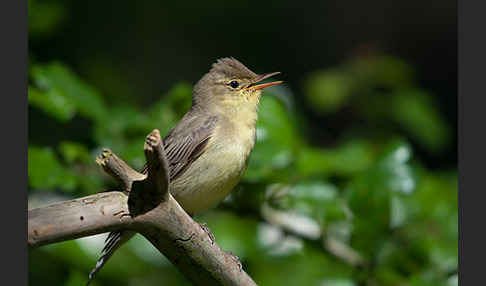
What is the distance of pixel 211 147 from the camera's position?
3.13 metres

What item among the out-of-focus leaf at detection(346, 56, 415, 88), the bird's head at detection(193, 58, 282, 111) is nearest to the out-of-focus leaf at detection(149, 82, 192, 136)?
the bird's head at detection(193, 58, 282, 111)

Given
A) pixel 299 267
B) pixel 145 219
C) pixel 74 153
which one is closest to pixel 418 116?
pixel 299 267

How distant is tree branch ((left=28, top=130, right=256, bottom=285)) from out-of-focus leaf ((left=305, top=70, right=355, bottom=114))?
2.74 meters

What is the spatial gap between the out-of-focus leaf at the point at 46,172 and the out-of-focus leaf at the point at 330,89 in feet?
7.51

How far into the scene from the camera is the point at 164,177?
2057 mm

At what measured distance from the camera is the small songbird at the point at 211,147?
3012 millimetres

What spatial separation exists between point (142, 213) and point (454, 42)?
519 centimetres

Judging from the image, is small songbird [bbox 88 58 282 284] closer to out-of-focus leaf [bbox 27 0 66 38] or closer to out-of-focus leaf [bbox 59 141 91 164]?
out-of-focus leaf [bbox 59 141 91 164]

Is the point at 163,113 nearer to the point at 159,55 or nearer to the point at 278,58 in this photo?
the point at 159,55

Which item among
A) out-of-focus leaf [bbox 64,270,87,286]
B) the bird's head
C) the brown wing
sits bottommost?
out-of-focus leaf [bbox 64,270,87,286]

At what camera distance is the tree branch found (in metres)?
1.94

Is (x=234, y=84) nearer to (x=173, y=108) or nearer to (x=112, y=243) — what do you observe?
(x=173, y=108)

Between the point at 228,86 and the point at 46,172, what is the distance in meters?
1.03

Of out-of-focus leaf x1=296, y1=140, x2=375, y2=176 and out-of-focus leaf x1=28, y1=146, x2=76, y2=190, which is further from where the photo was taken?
out-of-focus leaf x1=296, y1=140, x2=375, y2=176
